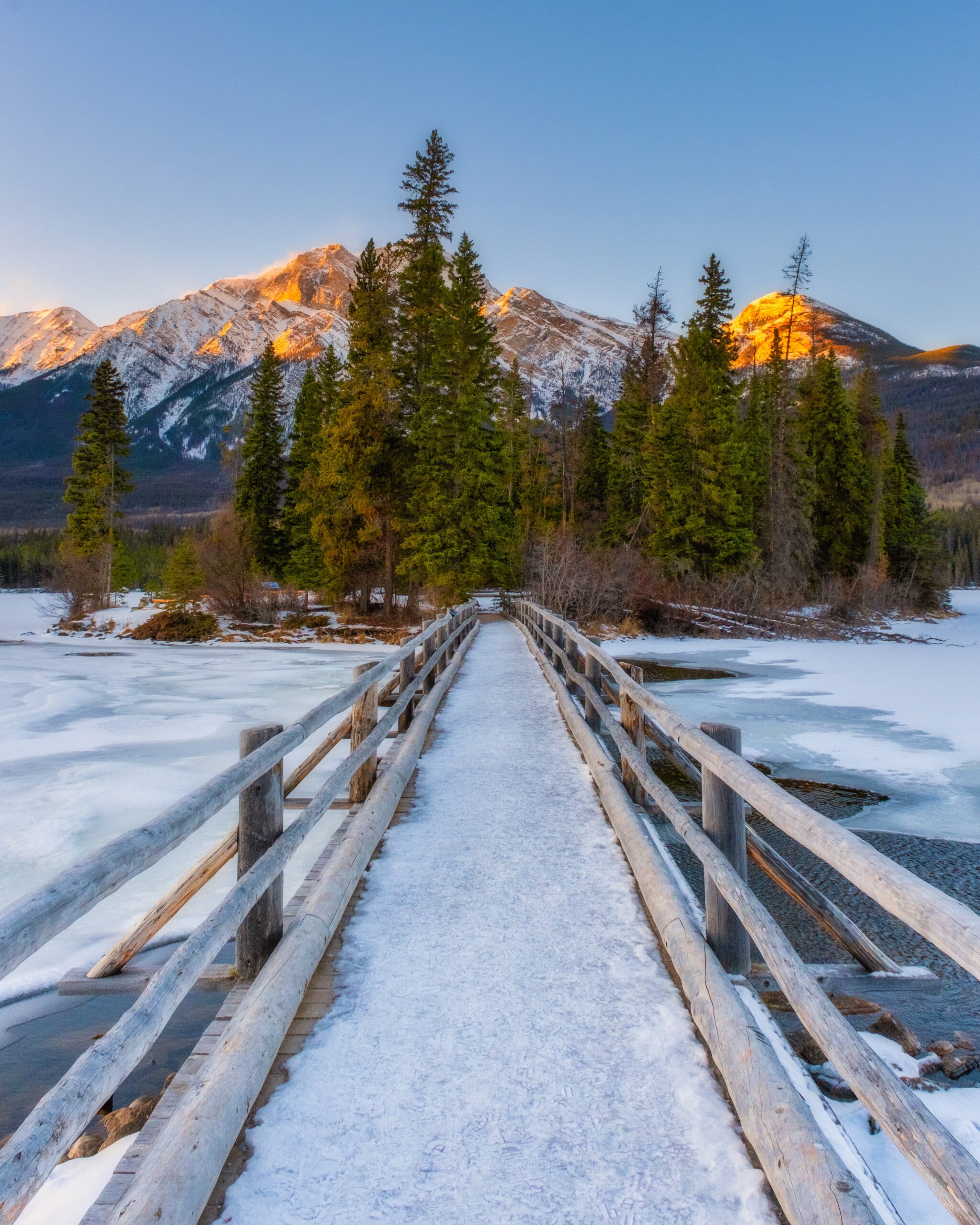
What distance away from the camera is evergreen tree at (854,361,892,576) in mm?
39000

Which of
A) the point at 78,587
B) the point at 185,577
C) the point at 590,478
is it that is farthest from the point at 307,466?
the point at 590,478

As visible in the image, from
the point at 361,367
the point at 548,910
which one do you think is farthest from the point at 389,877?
the point at 361,367

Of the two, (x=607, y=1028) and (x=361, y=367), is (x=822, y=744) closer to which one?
(x=607, y=1028)

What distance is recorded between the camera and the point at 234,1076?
7.23ft

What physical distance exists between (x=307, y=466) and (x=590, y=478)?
18660mm

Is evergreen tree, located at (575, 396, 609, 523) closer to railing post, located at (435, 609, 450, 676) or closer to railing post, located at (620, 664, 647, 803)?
railing post, located at (435, 609, 450, 676)

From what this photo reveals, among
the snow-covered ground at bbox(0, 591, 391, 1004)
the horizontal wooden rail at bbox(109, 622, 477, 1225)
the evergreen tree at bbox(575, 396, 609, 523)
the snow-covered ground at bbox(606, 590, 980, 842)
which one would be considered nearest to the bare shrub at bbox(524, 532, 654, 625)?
the snow-covered ground at bbox(606, 590, 980, 842)

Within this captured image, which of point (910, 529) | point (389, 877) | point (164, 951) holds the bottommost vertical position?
point (164, 951)

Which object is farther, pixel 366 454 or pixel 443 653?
pixel 366 454

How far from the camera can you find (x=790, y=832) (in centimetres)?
224

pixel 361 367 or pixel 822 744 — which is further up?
pixel 361 367

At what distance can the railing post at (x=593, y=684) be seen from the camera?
25.0 feet

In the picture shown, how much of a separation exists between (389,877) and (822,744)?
8069 mm

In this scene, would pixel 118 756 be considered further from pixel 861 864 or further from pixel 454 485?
pixel 454 485
